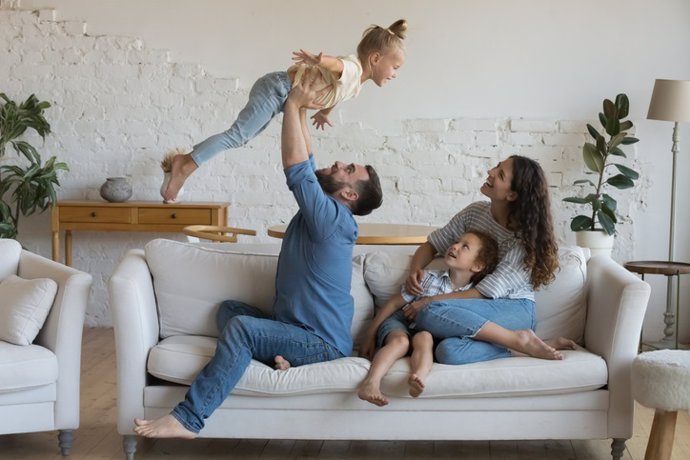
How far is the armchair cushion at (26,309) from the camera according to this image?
12.7 ft

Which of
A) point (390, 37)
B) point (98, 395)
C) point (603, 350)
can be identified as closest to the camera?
point (603, 350)

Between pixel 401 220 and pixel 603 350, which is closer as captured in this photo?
pixel 603 350

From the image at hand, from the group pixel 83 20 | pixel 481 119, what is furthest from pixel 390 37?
pixel 83 20

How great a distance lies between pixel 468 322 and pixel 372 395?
0.48 m

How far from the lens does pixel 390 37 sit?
4305mm

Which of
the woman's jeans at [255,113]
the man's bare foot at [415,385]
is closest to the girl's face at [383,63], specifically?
the woman's jeans at [255,113]

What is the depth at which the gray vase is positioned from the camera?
21.3ft

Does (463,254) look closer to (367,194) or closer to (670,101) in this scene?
(367,194)

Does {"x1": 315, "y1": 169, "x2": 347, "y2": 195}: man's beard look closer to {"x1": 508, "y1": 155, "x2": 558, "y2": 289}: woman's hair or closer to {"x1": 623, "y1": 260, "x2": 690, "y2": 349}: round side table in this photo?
{"x1": 508, "y1": 155, "x2": 558, "y2": 289}: woman's hair

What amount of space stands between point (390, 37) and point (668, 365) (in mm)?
1748

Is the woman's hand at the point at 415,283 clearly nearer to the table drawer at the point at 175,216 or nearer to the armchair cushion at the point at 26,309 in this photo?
the armchair cushion at the point at 26,309

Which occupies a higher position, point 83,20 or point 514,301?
point 83,20

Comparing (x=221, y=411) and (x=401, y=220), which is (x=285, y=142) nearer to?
(x=221, y=411)

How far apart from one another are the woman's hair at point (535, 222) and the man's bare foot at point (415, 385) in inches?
27.9
